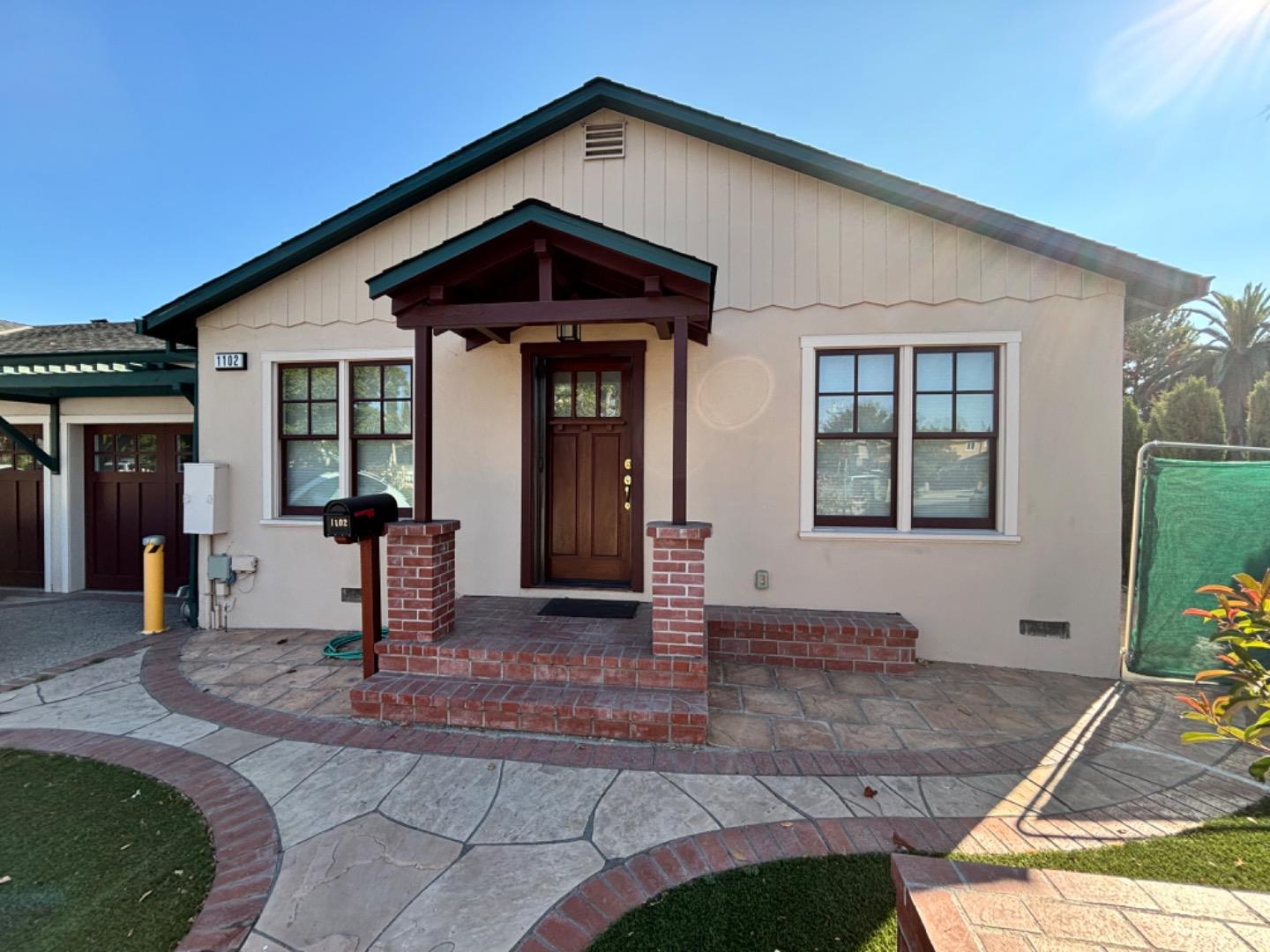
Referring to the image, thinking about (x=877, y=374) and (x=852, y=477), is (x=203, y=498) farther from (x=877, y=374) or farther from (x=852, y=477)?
(x=877, y=374)

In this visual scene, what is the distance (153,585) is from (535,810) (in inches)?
213

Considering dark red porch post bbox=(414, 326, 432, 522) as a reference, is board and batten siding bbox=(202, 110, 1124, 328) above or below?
above

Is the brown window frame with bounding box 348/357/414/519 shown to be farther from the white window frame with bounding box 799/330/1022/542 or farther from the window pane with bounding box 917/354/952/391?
the window pane with bounding box 917/354/952/391

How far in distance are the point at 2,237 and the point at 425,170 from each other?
13949 mm

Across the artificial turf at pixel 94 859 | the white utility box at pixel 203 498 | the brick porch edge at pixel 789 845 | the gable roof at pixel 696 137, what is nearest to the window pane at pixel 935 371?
the gable roof at pixel 696 137

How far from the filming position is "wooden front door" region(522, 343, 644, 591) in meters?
4.96

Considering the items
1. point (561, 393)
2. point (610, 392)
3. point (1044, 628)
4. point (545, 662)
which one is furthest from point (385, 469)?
point (1044, 628)

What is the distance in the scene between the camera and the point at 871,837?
2266 millimetres

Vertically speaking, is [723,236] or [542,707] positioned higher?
[723,236]

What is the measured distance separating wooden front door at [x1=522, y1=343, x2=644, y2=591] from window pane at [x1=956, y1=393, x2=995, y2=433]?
9.85 ft

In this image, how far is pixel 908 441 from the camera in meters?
4.54

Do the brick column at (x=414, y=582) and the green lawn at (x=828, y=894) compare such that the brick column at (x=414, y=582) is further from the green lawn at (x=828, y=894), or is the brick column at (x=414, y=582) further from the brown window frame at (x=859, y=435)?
the brown window frame at (x=859, y=435)

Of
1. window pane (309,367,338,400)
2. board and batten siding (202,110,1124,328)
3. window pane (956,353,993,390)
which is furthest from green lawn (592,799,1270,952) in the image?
window pane (309,367,338,400)

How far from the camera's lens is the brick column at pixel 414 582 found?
362 cm
